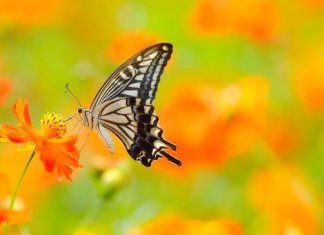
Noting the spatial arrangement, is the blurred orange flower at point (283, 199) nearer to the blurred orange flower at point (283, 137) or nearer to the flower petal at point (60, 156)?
the blurred orange flower at point (283, 137)

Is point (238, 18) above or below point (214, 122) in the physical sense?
above

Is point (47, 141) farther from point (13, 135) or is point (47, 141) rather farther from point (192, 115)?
point (192, 115)

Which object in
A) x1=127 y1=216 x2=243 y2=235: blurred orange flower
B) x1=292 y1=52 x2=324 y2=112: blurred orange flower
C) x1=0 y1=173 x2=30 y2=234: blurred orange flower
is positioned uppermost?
x1=292 y1=52 x2=324 y2=112: blurred orange flower

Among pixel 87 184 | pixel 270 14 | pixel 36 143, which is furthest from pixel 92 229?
pixel 270 14

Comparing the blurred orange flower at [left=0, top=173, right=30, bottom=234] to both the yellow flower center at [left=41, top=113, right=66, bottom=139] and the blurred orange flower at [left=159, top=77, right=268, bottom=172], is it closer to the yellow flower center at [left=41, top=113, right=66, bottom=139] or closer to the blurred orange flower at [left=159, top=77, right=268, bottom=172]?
the yellow flower center at [left=41, top=113, right=66, bottom=139]

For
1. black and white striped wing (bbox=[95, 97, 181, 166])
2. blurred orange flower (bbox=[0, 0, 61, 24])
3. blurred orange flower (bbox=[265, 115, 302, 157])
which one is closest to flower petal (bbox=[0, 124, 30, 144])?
black and white striped wing (bbox=[95, 97, 181, 166])

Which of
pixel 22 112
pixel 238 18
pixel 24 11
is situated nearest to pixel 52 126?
pixel 22 112

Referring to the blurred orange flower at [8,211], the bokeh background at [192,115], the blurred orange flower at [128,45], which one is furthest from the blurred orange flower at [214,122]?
the blurred orange flower at [8,211]
